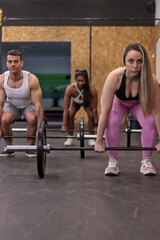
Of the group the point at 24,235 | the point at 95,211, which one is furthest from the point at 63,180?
the point at 24,235

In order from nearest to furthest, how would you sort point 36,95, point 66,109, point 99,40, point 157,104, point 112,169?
1. point 157,104
2. point 112,169
3. point 36,95
4. point 66,109
5. point 99,40

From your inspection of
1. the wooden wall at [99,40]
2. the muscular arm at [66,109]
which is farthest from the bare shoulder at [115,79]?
the wooden wall at [99,40]

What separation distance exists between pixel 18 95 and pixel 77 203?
1.53 m

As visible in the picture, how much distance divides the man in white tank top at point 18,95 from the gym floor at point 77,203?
0.42 m

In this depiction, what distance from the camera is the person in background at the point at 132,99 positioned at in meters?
2.05

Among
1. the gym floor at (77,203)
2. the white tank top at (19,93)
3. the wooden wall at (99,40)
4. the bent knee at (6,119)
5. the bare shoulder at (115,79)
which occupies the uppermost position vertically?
the wooden wall at (99,40)

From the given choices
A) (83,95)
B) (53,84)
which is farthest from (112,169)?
(53,84)

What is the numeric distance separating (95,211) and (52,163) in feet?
4.10

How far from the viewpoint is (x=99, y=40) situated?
6.39 metres

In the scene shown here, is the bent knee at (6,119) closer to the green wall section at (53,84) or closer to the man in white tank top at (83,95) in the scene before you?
the man in white tank top at (83,95)

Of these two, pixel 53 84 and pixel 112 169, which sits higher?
pixel 53 84

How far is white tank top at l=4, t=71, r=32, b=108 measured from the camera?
293cm

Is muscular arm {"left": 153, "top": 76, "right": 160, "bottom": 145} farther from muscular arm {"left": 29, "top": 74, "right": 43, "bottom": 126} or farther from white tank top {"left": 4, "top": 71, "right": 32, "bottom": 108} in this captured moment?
white tank top {"left": 4, "top": 71, "right": 32, "bottom": 108}

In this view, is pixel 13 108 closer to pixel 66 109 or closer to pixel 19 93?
pixel 19 93
